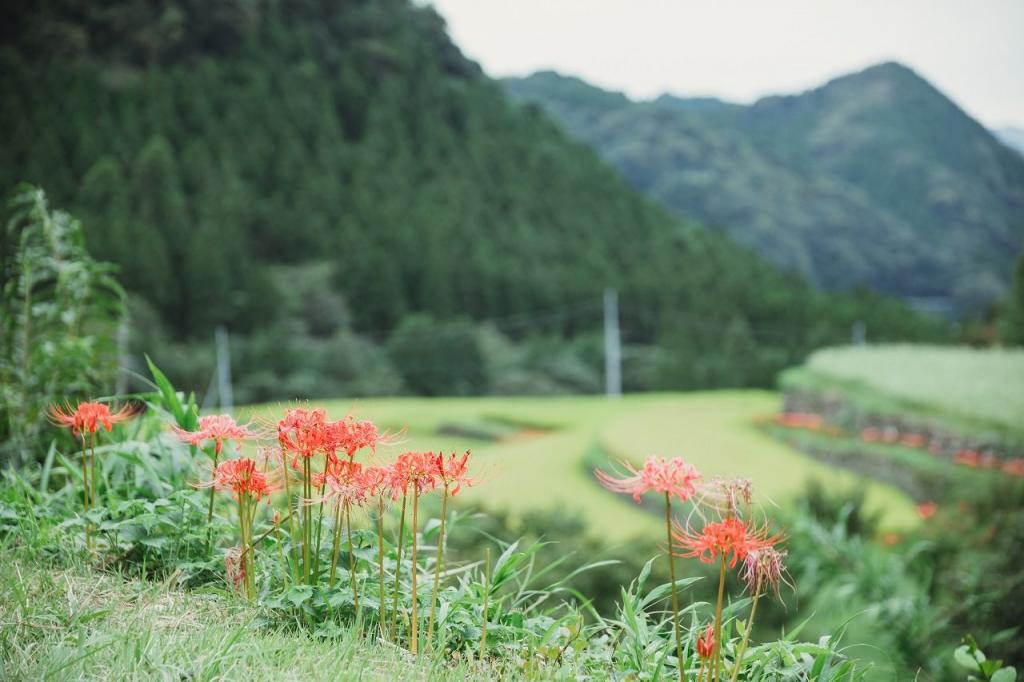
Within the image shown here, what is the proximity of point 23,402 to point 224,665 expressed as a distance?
6.01 ft

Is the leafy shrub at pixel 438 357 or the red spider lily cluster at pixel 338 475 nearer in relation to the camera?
the red spider lily cluster at pixel 338 475

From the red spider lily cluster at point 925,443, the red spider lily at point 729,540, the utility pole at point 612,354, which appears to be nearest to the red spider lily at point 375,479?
the red spider lily at point 729,540

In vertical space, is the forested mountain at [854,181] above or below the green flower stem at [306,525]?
above

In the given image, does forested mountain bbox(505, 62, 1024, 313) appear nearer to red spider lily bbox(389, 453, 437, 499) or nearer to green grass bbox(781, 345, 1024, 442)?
green grass bbox(781, 345, 1024, 442)

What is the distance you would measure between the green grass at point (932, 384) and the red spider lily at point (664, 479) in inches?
333

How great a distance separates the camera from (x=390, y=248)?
1026 inches

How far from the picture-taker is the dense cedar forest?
21547 millimetres

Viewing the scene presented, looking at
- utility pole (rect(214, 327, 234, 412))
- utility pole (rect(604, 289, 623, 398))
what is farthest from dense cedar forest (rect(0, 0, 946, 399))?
utility pole (rect(604, 289, 623, 398))

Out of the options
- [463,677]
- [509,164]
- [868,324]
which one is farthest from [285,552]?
[509,164]

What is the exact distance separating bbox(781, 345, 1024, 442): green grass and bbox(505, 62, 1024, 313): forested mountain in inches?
1581

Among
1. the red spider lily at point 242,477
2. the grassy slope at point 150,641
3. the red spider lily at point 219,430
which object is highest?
the red spider lily at point 219,430

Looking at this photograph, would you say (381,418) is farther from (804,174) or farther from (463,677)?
(804,174)

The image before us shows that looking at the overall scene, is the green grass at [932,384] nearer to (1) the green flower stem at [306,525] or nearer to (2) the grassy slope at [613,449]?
(2) the grassy slope at [613,449]

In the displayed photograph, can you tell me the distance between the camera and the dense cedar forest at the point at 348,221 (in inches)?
848
